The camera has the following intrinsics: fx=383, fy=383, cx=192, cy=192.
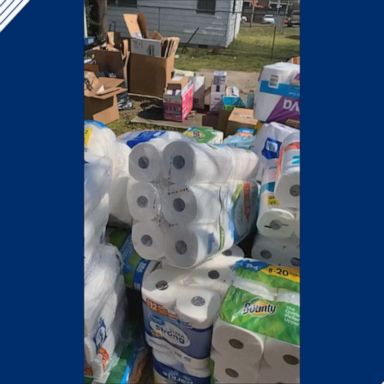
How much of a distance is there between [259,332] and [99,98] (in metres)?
3.62

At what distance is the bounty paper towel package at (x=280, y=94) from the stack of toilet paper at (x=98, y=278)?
140 centimetres

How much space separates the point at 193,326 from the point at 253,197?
743mm

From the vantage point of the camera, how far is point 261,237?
1812mm

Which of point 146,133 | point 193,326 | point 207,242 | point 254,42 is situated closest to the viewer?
point 193,326

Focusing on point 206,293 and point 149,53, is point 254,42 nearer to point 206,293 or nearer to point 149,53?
point 149,53

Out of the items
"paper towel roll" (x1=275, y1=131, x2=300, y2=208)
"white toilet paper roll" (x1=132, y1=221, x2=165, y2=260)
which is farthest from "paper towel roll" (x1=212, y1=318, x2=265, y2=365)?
"paper towel roll" (x1=275, y1=131, x2=300, y2=208)

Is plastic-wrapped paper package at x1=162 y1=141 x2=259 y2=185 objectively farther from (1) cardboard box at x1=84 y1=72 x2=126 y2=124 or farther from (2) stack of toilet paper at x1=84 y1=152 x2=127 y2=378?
(1) cardboard box at x1=84 y1=72 x2=126 y2=124

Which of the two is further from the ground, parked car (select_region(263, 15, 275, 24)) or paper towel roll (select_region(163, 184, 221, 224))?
parked car (select_region(263, 15, 275, 24))

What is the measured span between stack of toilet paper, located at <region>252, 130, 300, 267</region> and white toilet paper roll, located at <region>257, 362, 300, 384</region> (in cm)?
→ 56

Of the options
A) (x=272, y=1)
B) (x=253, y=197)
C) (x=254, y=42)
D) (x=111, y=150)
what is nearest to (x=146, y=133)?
(x=111, y=150)

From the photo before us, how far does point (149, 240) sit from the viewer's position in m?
1.50

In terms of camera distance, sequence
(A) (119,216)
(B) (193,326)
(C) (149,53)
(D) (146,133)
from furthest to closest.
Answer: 1. (C) (149,53)
2. (D) (146,133)
3. (A) (119,216)
4. (B) (193,326)

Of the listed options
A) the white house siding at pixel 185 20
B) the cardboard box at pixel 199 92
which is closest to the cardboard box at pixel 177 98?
the cardboard box at pixel 199 92

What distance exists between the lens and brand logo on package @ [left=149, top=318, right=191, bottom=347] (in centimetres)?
140
